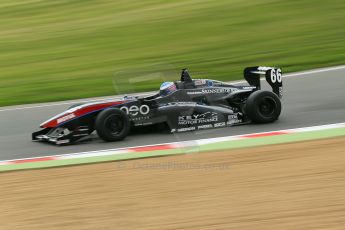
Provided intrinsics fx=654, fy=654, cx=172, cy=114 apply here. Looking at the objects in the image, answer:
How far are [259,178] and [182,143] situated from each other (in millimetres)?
2423

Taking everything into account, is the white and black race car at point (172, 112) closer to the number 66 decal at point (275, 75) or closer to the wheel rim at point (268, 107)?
the wheel rim at point (268, 107)

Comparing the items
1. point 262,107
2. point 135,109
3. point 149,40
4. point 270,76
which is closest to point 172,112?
point 135,109

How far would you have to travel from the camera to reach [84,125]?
350 inches

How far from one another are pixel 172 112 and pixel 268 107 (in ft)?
4.64

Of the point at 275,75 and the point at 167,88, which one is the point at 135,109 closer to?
the point at 167,88

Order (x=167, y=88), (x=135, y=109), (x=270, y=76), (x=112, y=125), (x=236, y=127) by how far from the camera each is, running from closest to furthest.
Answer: (x=112, y=125) < (x=135, y=109) < (x=167, y=88) < (x=236, y=127) < (x=270, y=76)

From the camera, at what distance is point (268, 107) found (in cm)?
932

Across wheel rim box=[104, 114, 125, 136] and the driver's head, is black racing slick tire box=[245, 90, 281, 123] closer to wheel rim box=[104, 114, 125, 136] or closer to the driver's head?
the driver's head

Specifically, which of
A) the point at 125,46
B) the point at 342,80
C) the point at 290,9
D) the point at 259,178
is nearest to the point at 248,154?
the point at 259,178

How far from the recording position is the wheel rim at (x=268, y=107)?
9262mm

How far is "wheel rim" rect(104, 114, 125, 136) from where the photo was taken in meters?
8.73

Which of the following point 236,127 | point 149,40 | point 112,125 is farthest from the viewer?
point 149,40

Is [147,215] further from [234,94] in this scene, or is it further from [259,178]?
[234,94]

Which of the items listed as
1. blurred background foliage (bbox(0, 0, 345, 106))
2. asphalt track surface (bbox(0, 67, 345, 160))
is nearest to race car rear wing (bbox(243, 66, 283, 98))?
asphalt track surface (bbox(0, 67, 345, 160))
